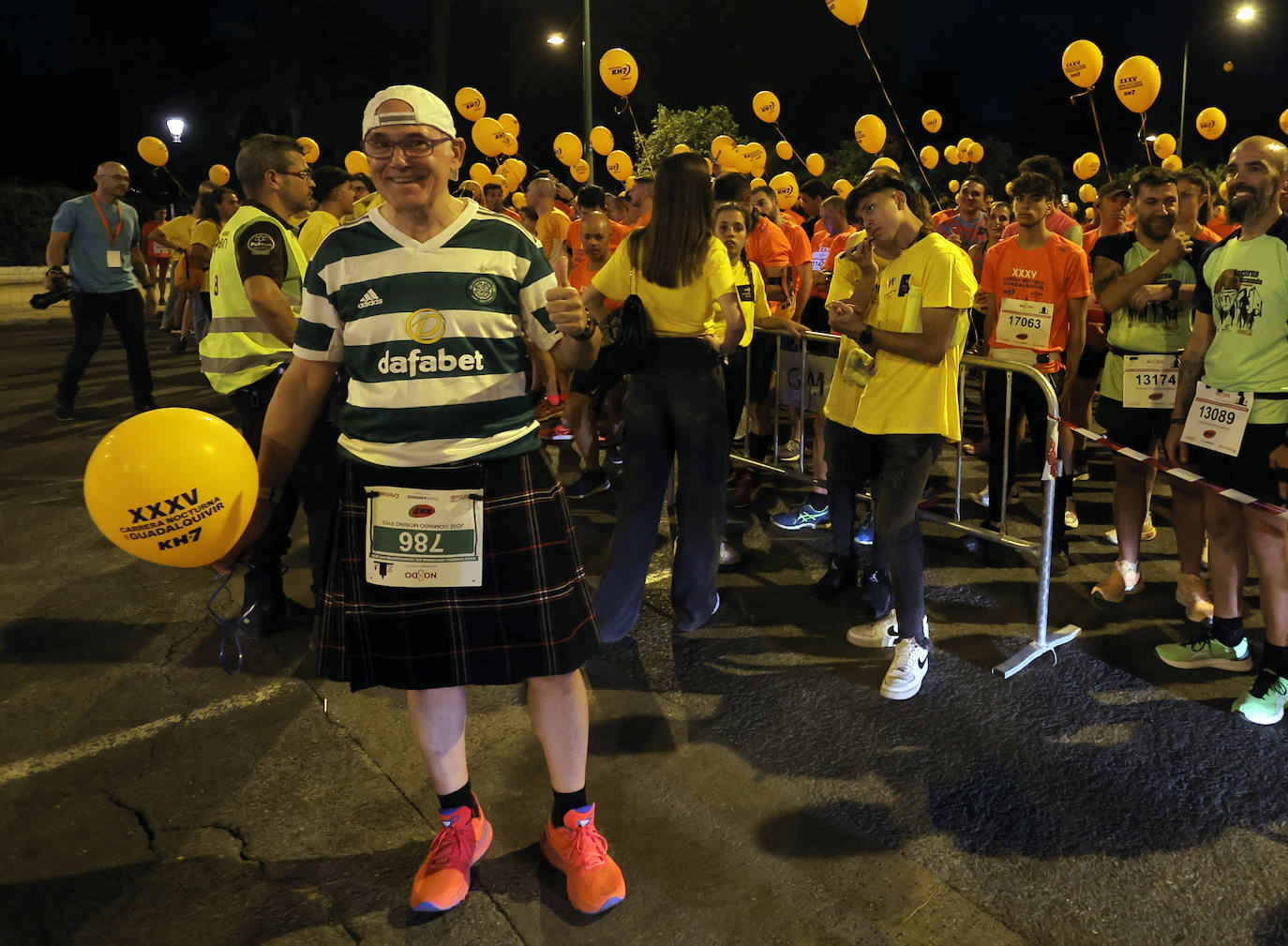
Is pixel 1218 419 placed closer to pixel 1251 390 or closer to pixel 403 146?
pixel 1251 390

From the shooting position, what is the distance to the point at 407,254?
245cm

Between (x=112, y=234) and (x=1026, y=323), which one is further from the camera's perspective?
(x=112, y=234)

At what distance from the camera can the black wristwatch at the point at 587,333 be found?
2.68 m

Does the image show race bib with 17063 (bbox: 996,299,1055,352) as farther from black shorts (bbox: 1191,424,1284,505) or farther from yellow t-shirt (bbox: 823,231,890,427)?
black shorts (bbox: 1191,424,1284,505)

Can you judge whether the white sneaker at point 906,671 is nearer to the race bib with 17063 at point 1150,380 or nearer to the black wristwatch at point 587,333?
the race bib with 17063 at point 1150,380

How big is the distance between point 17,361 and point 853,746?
13.6 meters

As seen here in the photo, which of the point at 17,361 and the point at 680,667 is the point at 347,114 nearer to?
the point at 17,361

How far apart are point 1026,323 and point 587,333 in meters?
3.66

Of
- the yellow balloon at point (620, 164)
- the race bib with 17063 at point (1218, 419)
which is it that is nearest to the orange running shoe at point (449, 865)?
the race bib with 17063 at point (1218, 419)

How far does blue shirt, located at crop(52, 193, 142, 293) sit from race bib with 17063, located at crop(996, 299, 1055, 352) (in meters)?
7.54

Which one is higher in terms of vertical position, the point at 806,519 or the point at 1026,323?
the point at 1026,323

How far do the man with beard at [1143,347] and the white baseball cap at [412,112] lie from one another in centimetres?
367

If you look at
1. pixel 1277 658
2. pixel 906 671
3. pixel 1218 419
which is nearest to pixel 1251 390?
pixel 1218 419

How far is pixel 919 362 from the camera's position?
3953 millimetres
